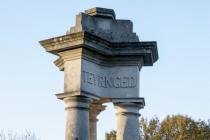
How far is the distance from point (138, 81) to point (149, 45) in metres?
1.04

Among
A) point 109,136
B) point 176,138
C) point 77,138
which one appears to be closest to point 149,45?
point 77,138

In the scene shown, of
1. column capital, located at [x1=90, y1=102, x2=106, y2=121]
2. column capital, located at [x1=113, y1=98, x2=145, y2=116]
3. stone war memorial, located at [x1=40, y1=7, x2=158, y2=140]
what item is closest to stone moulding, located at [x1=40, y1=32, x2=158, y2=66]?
stone war memorial, located at [x1=40, y1=7, x2=158, y2=140]

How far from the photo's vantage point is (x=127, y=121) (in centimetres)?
1224

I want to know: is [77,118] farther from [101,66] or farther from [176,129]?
[176,129]

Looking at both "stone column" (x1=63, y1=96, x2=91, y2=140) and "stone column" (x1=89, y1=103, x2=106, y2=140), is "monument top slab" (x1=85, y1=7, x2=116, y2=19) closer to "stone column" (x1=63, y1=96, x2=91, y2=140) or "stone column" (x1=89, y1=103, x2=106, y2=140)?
"stone column" (x1=63, y1=96, x2=91, y2=140)

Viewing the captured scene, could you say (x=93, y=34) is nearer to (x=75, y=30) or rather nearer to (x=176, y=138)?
(x=75, y=30)

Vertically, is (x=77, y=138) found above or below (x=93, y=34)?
below

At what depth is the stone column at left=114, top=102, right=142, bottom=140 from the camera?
12.2m

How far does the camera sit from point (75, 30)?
40.2 ft

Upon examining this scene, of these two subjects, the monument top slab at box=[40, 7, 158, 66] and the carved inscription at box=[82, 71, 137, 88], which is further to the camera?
the carved inscription at box=[82, 71, 137, 88]

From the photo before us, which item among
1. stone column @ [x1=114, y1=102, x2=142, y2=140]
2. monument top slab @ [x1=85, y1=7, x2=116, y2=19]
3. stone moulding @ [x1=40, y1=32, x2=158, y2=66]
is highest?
monument top slab @ [x1=85, y1=7, x2=116, y2=19]

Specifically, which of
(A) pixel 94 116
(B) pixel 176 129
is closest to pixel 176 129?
(B) pixel 176 129

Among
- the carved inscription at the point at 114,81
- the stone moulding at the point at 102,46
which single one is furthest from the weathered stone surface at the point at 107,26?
the carved inscription at the point at 114,81

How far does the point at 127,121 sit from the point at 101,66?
1.63 m
